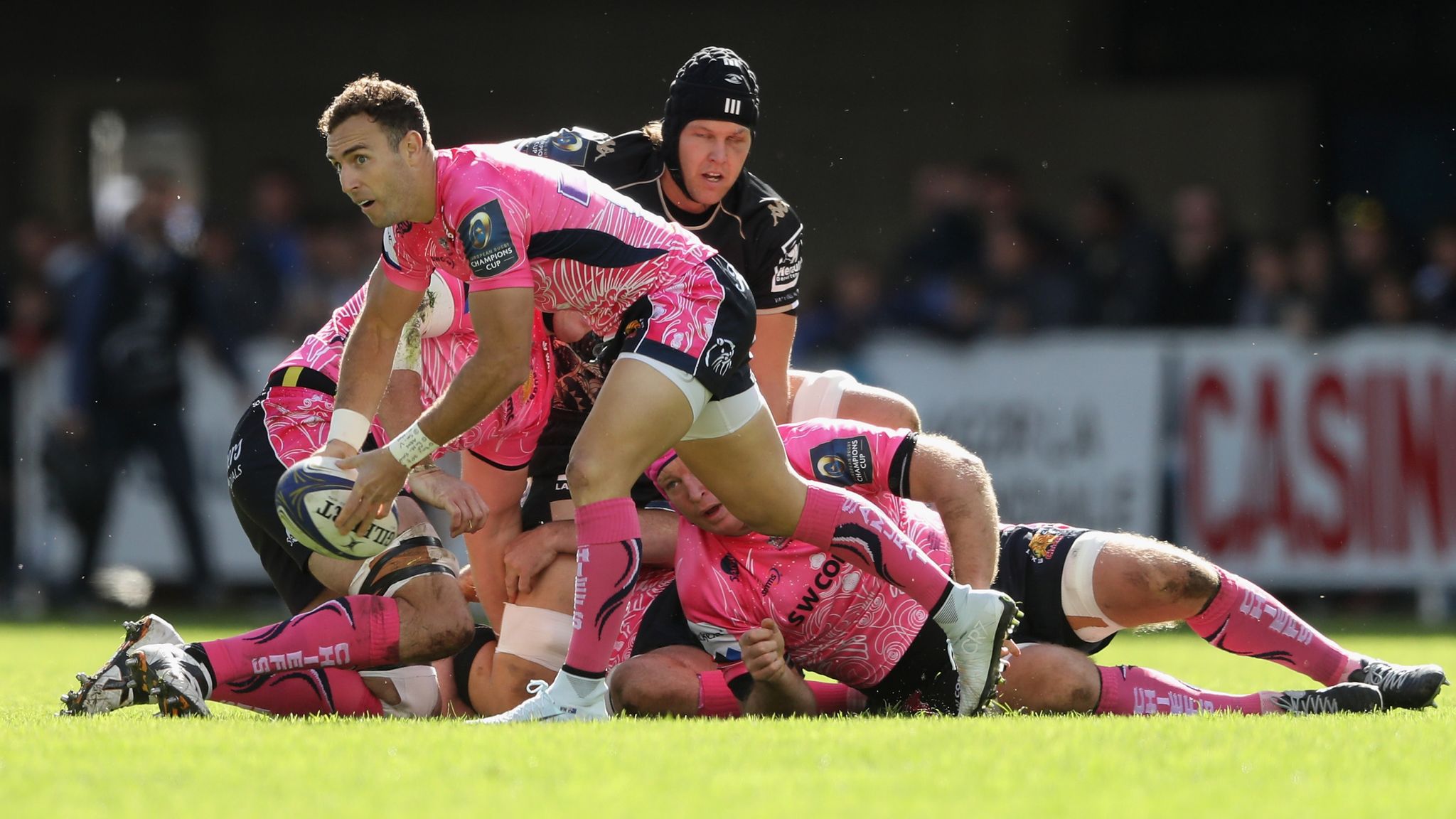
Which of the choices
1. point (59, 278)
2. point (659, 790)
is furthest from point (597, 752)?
point (59, 278)

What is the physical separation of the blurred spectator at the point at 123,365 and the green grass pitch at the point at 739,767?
640 cm

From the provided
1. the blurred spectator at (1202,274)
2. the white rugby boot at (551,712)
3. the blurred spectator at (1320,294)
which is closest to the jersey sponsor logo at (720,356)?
the white rugby boot at (551,712)

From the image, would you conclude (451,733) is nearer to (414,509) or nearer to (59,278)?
(414,509)

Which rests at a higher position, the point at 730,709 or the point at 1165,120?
Result: the point at 1165,120

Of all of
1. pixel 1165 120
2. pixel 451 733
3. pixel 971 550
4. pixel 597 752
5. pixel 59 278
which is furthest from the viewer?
pixel 1165 120

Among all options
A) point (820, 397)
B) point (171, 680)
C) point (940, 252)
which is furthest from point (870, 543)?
point (940, 252)

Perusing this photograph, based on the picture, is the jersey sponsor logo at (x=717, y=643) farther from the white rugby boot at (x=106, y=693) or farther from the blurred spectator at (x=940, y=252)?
the blurred spectator at (x=940, y=252)

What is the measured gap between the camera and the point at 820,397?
710 cm

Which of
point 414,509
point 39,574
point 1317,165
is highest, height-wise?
point 1317,165

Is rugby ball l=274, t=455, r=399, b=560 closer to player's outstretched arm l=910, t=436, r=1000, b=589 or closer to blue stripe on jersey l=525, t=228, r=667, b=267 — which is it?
blue stripe on jersey l=525, t=228, r=667, b=267

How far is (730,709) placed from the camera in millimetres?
5449

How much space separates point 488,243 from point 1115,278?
7131 millimetres

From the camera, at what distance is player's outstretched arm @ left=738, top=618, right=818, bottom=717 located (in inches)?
204

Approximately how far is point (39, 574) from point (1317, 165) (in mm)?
9989
